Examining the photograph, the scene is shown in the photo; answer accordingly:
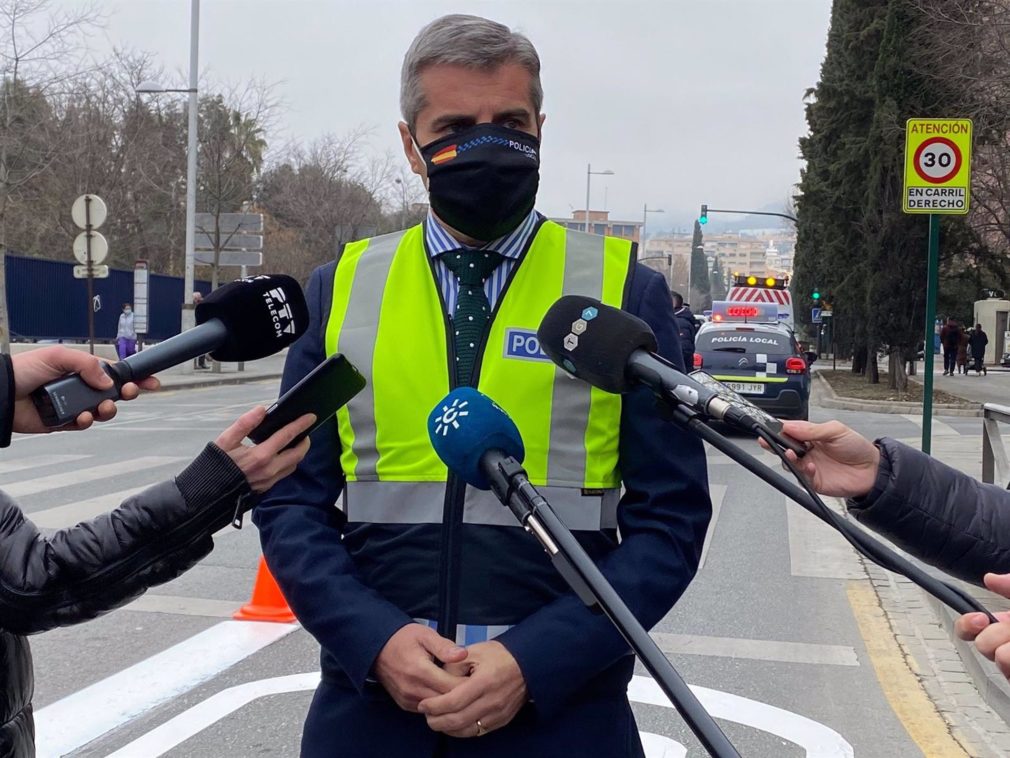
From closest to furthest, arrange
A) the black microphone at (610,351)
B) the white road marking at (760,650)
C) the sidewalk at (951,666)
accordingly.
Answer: the black microphone at (610,351) < the sidewalk at (951,666) < the white road marking at (760,650)

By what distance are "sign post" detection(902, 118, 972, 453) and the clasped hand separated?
8838 mm

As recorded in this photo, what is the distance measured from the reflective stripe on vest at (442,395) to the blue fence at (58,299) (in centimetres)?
2928

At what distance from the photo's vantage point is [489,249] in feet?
7.42

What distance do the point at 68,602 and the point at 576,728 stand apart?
3.11ft

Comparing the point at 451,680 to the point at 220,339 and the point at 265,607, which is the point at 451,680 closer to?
the point at 220,339

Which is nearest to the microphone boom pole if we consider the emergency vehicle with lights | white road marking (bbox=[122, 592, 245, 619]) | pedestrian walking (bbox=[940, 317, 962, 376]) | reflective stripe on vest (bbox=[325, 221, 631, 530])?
reflective stripe on vest (bbox=[325, 221, 631, 530])

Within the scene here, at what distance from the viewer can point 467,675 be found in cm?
190

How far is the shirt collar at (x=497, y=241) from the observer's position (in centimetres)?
227

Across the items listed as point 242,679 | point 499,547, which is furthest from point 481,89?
point 242,679

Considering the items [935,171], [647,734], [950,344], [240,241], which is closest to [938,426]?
[935,171]

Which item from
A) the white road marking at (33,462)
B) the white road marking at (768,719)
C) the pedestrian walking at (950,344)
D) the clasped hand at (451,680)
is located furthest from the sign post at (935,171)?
the pedestrian walking at (950,344)

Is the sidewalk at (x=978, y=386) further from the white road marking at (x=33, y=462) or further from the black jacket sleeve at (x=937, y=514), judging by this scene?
the black jacket sleeve at (x=937, y=514)

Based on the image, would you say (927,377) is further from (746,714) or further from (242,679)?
(242,679)

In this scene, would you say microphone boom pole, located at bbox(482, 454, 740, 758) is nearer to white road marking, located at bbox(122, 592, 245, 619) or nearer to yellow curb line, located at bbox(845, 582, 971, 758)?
yellow curb line, located at bbox(845, 582, 971, 758)
